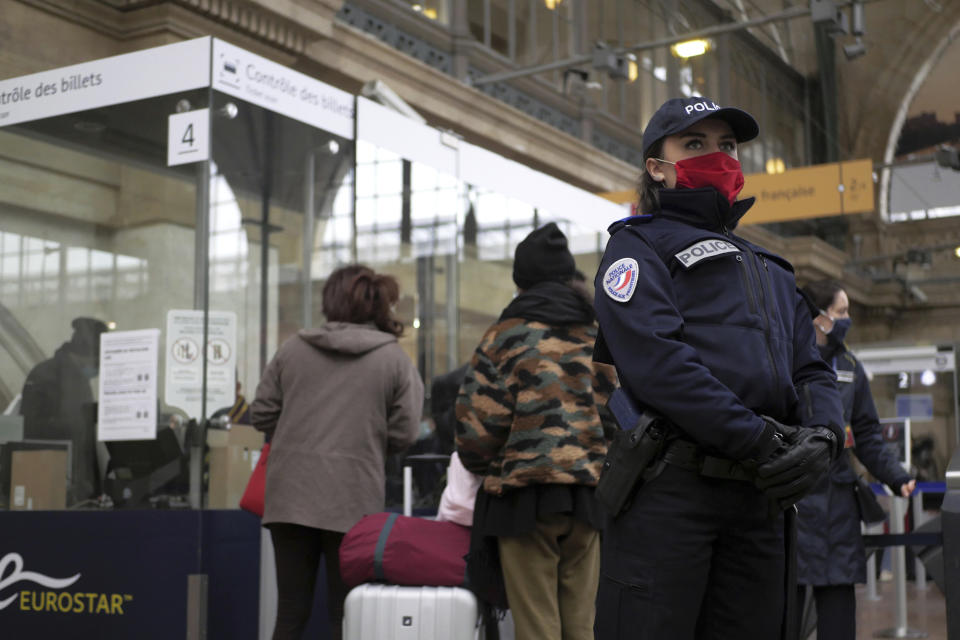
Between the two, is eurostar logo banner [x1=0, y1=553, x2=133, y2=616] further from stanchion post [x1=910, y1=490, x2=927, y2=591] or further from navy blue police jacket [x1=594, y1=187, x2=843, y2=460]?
stanchion post [x1=910, y1=490, x2=927, y2=591]

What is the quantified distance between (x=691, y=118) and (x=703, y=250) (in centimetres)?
33

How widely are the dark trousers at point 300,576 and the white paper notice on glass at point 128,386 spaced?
1.23 metres

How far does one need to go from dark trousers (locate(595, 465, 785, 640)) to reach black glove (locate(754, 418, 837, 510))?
0.11 m

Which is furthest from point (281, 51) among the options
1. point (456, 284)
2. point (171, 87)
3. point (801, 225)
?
point (801, 225)

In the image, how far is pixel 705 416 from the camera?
2.54 meters

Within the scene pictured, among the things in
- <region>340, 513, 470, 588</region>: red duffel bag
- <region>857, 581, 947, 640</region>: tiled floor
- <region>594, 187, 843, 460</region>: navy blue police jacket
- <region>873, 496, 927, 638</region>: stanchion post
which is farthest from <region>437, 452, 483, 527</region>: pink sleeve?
<region>873, 496, 927, 638</region>: stanchion post

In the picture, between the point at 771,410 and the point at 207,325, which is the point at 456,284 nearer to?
the point at 207,325

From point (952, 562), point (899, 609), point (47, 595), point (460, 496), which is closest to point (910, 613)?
point (899, 609)

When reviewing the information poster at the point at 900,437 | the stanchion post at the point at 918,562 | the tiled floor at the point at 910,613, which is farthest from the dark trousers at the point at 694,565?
the information poster at the point at 900,437

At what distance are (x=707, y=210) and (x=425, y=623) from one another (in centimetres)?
212

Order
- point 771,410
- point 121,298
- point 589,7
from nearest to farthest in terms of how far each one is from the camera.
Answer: point 771,410, point 121,298, point 589,7

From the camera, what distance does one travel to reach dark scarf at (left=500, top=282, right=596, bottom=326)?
4.40 m

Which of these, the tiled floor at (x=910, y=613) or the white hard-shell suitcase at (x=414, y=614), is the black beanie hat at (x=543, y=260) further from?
the tiled floor at (x=910, y=613)

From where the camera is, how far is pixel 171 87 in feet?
18.7
